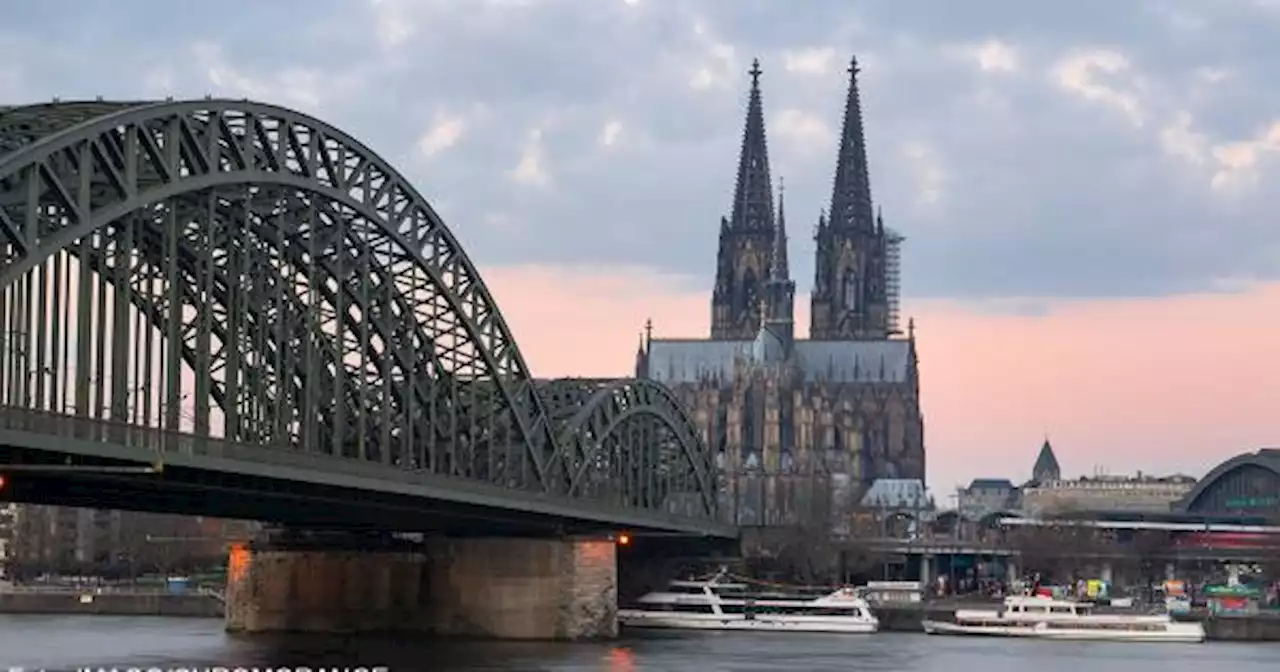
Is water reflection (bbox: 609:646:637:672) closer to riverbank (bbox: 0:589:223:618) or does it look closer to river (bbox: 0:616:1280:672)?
river (bbox: 0:616:1280:672)

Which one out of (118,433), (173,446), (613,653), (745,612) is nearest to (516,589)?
(613,653)

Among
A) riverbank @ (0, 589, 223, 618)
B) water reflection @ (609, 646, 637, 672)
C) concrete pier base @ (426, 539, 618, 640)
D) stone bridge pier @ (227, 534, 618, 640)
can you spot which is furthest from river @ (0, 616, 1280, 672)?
riverbank @ (0, 589, 223, 618)

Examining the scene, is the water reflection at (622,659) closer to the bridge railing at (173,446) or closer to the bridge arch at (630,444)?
the bridge railing at (173,446)

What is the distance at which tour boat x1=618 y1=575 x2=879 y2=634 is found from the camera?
122 metres

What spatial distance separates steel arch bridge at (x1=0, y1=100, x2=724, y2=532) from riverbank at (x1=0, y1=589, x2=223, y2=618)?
39085mm

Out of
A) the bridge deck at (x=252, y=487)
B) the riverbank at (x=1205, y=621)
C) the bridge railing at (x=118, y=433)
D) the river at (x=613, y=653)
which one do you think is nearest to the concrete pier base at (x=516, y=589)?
the bridge deck at (x=252, y=487)

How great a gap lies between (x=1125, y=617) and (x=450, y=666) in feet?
172

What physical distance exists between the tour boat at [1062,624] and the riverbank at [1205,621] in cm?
175

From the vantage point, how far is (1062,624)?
118000mm

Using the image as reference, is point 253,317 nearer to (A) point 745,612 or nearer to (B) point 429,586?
(B) point 429,586

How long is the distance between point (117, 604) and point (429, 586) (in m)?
48.6

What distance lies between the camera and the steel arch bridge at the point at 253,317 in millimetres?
52438

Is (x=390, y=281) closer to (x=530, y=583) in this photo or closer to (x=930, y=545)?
(x=530, y=583)

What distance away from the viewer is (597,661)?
83.0 m
